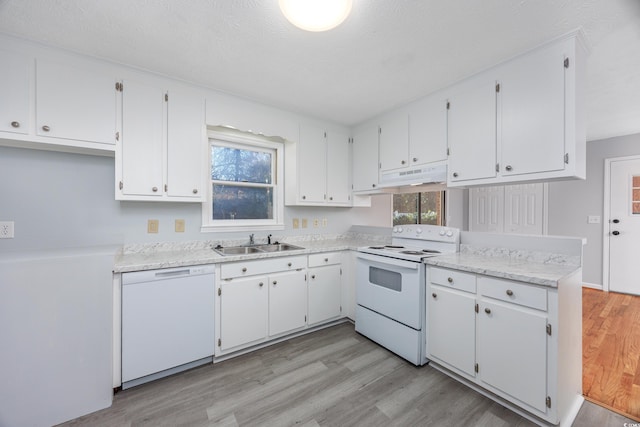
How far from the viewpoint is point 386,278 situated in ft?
7.84

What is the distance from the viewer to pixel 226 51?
1.88m

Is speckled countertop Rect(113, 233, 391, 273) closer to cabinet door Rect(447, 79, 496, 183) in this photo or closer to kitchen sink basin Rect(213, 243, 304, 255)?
kitchen sink basin Rect(213, 243, 304, 255)

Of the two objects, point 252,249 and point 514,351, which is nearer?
point 514,351

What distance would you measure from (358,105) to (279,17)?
1442 mm

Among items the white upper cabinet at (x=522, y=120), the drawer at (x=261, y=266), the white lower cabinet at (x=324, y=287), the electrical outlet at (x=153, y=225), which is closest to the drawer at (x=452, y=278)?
the white upper cabinet at (x=522, y=120)

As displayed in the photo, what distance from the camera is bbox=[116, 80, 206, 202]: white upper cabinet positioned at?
2047 millimetres


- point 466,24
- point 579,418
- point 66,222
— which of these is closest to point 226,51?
point 466,24

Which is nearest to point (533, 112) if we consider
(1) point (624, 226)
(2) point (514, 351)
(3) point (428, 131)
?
(3) point (428, 131)

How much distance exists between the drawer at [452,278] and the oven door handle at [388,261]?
5.0 inches

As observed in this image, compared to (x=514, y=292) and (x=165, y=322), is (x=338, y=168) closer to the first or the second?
(x=514, y=292)

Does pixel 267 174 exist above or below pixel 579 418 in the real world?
above

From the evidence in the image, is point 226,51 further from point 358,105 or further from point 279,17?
point 358,105

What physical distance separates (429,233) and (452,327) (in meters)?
0.91

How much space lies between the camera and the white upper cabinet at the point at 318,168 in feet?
9.90
